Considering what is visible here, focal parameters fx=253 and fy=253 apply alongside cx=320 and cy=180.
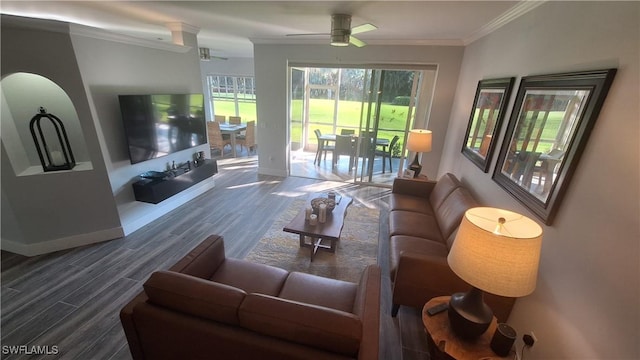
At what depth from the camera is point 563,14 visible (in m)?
1.74

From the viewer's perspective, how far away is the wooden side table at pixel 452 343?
136 cm

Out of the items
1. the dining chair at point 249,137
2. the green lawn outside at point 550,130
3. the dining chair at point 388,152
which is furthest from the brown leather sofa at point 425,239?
the dining chair at point 249,137

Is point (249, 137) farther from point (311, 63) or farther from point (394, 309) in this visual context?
point (394, 309)

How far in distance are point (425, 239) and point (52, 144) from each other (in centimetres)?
430

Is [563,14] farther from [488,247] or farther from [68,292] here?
[68,292]

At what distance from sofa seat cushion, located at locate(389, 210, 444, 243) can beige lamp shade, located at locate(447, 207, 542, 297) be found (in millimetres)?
1368

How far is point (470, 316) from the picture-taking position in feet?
4.57

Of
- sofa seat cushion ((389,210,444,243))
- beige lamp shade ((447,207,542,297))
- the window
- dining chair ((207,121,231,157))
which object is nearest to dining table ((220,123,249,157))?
dining chair ((207,121,231,157))

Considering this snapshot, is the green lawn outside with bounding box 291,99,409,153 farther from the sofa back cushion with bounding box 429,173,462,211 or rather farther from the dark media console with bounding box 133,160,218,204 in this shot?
the sofa back cushion with bounding box 429,173,462,211

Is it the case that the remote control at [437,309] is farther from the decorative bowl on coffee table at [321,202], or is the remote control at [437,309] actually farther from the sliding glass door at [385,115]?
the sliding glass door at [385,115]

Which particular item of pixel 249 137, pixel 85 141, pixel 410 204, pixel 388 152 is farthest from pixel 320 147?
pixel 85 141

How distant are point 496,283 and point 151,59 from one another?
4357 millimetres

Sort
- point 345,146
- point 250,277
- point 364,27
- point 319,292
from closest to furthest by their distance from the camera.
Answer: point 319,292 → point 250,277 → point 364,27 → point 345,146

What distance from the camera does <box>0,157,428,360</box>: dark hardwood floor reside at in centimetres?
195
